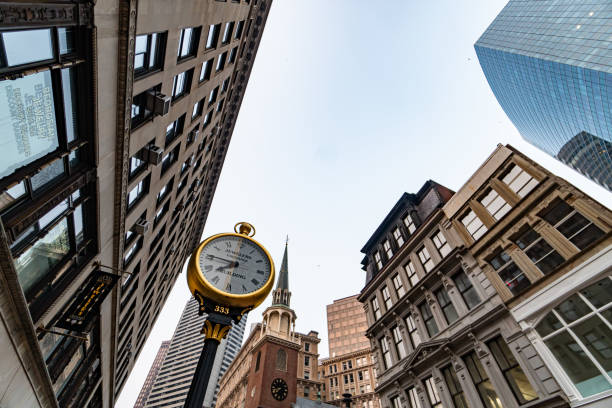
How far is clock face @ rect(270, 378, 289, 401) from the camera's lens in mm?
37588

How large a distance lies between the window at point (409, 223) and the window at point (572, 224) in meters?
9.72

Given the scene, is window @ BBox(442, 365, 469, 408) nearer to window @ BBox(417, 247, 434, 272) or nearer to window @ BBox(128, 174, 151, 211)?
window @ BBox(417, 247, 434, 272)

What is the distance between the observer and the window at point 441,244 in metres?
19.1

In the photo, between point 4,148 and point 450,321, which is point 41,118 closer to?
point 4,148

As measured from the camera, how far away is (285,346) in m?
42.7

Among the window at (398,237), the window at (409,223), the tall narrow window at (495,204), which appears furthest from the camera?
the window at (398,237)

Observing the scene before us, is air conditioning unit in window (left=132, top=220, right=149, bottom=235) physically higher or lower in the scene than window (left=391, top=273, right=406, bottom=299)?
lower

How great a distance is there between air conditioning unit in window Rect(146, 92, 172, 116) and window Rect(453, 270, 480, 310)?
56.9ft

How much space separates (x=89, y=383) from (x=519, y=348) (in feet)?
69.6

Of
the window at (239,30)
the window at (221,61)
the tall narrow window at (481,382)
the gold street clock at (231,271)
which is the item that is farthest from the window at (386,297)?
the window at (239,30)

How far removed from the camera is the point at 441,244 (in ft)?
64.8

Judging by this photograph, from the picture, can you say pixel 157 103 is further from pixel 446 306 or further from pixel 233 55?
pixel 446 306

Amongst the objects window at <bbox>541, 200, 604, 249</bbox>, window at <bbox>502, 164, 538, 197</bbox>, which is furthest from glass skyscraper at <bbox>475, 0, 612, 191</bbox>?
window at <bbox>541, 200, 604, 249</bbox>

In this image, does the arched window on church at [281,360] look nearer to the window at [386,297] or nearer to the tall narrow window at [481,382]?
the window at [386,297]
